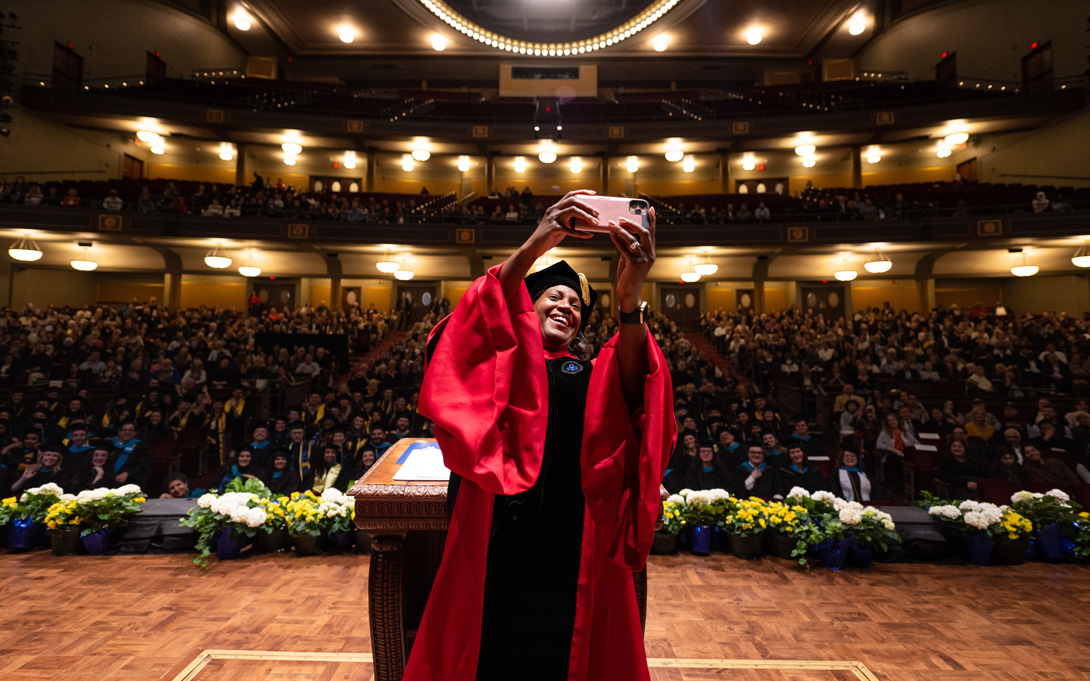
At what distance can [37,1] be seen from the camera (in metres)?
15.8

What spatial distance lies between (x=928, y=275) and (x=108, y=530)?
797 inches

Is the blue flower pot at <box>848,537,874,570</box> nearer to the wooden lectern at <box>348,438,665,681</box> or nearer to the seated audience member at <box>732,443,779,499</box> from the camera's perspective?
the seated audience member at <box>732,443,779,499</box>

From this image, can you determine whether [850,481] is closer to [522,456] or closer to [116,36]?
[522,456]

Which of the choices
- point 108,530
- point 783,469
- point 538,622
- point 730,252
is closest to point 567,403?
point 538,622

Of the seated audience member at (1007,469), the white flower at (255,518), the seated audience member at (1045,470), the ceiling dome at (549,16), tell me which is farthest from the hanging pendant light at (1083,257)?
the white flower at (255,518)

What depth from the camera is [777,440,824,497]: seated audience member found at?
564 cm

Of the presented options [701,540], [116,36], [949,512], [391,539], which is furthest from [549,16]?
[391,539]

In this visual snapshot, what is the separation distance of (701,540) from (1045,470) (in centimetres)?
445

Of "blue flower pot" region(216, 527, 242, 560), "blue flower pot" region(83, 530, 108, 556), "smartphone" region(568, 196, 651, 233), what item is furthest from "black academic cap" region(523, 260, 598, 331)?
"blue flower pot" region(83, 530, 108, 556)

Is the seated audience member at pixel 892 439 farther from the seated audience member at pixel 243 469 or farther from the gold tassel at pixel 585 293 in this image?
the seated audience member at pixel 243 469

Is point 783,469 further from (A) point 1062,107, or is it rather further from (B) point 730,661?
(A) point 1062,107

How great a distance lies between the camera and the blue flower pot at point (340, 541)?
415 centimetres

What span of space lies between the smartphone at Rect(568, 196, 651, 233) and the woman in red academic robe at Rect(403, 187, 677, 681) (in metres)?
0.02

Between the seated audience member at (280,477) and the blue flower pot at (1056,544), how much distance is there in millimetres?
6563
